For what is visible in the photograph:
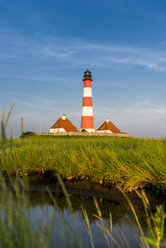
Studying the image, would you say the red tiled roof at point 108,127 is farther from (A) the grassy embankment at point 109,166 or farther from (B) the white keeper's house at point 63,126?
(A) the grassy embankment at point 109,166

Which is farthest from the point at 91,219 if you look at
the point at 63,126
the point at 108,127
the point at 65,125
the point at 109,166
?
the point at 108,127

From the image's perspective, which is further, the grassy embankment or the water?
the grassy embankment

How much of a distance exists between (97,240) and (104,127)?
44.6 meters

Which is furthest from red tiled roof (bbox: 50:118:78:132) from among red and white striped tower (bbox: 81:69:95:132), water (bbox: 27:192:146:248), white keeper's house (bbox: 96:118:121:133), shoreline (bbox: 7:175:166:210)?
water (bbox: 27:192:146:248)

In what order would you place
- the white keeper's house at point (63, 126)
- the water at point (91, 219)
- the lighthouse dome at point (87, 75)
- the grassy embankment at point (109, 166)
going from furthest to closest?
the white keeper's house at point (63, 126), the lighthouse dome at point (87, 75), the grassy embankment at point (109, 166), the water at point (91, 219)

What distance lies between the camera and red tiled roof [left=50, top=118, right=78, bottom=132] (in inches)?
1802

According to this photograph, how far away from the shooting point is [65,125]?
1826 inches

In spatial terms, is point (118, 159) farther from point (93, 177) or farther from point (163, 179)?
point (163, 179)

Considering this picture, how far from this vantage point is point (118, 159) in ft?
19.2

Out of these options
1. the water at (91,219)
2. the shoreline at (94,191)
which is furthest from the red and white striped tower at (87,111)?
the water at (91,219)

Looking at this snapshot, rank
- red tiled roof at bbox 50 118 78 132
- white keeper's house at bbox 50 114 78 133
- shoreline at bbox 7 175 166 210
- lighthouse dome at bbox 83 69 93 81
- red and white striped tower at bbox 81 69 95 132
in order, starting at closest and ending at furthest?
shoreline at bbox 7 175 166 210 → red and white striped tower at bbox 81 69 95 132 → lighthouse dome at bbox 83 69 93 81 → white keeper's house at bbox 50 114 78 133 → red tiled roof at bbox 50 118 78 132

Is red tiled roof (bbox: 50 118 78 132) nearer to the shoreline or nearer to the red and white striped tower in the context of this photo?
the red and white striped tower

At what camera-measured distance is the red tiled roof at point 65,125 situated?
45781mm

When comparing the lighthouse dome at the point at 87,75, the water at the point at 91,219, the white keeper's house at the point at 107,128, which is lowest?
the water at the point at 91,219
